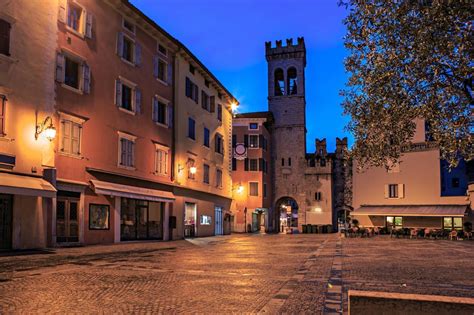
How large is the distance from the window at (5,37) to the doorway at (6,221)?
5.48 meters

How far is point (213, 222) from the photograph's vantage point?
1501 inches

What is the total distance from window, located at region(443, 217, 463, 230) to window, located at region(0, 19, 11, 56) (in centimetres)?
3843

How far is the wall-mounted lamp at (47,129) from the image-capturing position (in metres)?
18.4

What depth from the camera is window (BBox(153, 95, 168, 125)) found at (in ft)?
93.8

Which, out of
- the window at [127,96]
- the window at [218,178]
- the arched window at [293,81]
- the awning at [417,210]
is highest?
the arched window at [293,81]

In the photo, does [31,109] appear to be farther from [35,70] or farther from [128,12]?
[128,12]

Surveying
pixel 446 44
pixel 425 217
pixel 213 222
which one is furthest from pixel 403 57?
pixel 425 217

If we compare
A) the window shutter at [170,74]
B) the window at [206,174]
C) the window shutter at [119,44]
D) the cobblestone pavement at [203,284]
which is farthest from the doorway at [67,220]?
the window at [206,174]

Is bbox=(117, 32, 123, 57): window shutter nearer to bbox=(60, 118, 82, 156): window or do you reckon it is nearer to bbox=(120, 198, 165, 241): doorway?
bbox=(60, 118, 82, 156): window

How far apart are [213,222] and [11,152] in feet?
73.2

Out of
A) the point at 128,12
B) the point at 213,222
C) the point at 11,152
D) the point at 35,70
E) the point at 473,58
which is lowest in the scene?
the point at 213,222

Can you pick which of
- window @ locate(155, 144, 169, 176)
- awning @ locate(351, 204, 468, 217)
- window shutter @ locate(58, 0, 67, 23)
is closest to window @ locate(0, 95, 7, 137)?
window shutter @ locate(58, 0, 67, 23)

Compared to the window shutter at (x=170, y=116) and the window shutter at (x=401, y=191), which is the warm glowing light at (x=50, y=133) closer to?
the window shutter at (x=170, y=116)

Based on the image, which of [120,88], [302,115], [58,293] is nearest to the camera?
[58,293]
